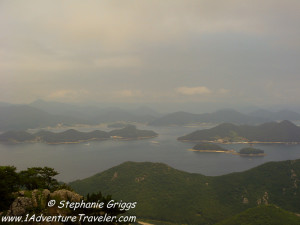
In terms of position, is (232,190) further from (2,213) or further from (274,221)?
(2,213)

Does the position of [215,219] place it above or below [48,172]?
below

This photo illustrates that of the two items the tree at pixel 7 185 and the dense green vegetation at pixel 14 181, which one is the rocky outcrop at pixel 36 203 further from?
the dense green vegetation at pixel 14 181

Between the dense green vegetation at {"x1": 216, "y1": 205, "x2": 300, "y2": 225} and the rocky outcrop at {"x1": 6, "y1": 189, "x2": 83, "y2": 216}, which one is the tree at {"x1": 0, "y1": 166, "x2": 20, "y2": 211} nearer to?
the rocky outcrop at {"x1": 6, "y1": 189, "x2": 83, "y2": 216}

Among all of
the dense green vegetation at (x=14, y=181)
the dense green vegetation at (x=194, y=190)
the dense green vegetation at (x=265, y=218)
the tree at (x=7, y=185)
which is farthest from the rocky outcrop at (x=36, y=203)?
the dense green vegetation at (x=194, y=190)

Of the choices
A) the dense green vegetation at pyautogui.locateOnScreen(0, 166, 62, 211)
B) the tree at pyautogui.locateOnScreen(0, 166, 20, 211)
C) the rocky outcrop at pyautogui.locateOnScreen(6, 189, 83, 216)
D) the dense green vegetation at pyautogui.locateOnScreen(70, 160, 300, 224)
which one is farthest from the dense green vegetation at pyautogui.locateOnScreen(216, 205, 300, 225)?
the tree at pyautogui.locateOnScreen(0, 166, 20, 211)

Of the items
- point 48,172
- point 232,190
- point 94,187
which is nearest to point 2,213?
point 48,172

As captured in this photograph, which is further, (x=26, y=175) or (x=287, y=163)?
(x=287, y=163)

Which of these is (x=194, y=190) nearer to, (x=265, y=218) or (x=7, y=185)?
(x=265, y=218)
